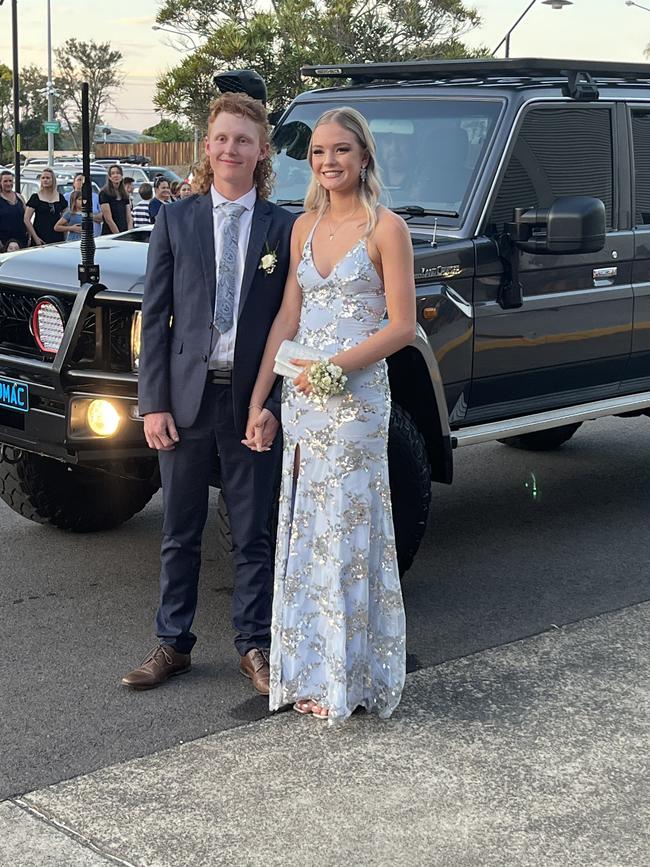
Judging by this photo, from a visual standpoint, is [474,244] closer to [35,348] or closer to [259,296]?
[259,296]

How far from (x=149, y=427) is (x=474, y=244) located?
1.82 m

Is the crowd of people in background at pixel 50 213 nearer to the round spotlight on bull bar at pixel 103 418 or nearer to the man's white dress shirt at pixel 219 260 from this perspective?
the round spotlight on bull bar at pixel 103 418

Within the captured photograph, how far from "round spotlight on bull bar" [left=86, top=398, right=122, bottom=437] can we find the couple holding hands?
1.70ft

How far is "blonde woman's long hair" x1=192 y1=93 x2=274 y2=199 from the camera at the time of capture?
423 centimetres

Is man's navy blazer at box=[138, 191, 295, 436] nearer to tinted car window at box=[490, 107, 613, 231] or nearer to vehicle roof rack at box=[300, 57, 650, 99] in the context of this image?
tinted car window at box=[490, 107, 613, 231]

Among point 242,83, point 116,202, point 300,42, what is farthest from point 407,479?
point 300,42

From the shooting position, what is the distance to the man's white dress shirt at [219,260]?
13.9ft

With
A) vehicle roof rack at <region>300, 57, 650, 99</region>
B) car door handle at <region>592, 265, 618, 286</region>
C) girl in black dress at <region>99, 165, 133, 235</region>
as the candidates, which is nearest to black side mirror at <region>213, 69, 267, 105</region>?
vehicle roof rack at <region>300, 57, 650, 99</region>

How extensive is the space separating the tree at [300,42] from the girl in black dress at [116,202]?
16.8m

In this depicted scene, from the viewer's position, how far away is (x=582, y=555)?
6.15 m

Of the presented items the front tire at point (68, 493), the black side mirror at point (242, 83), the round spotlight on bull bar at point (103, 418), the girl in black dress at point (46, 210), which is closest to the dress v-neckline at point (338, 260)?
the round spotlight on bull bar at point (103, 418)

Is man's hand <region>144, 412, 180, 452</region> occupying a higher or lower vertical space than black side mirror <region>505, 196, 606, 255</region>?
lower

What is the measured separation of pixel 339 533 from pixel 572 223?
1.83 m

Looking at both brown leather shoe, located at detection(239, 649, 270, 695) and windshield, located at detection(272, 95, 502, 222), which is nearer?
brown leather shoe, located at detection(239, 649, 270, 695)
